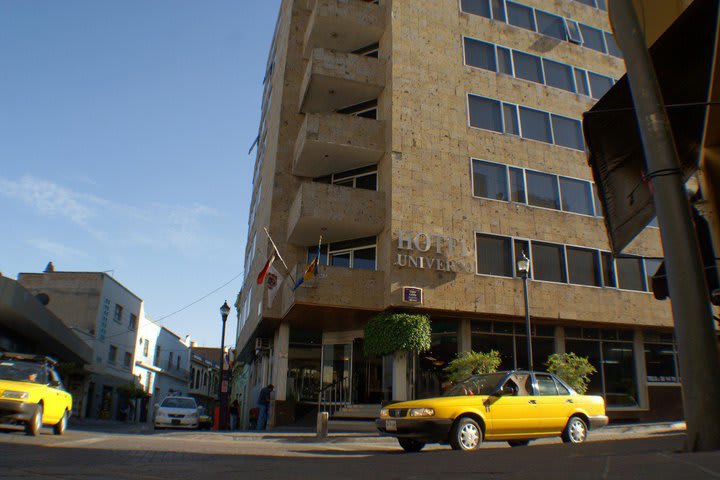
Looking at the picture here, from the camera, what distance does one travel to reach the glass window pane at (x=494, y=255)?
22.2 m

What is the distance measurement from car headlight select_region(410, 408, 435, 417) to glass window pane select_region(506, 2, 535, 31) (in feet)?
70.8

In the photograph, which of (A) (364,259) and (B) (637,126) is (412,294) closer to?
(A) (364,259)

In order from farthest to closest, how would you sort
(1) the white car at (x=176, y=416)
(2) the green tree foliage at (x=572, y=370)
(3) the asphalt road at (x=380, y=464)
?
(1) the white car at (x=176, y=416) < (2) the green tree foliage at (x=572, y=370) < (3) the asphalt road at (x=380, y=464)

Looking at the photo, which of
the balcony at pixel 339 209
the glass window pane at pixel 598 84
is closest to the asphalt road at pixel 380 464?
the balcony at pixel 339 209

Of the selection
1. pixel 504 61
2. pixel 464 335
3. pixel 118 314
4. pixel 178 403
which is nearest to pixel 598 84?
pixel 504 61

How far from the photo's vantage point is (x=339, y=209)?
72.0 ft

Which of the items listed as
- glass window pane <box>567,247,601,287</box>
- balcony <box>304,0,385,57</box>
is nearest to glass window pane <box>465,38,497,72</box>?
balcony <box>304,0,385,57</box>

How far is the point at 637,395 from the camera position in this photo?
2431cm

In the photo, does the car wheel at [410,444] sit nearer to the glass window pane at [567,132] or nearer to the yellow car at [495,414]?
the yellow car at [495,414]

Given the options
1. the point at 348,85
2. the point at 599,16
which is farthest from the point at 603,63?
the point at 348,85

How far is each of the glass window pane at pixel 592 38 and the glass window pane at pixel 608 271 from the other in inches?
437

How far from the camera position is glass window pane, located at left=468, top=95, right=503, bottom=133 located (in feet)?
80.1

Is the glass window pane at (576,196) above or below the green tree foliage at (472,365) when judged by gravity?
above

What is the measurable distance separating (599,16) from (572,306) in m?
16.1
